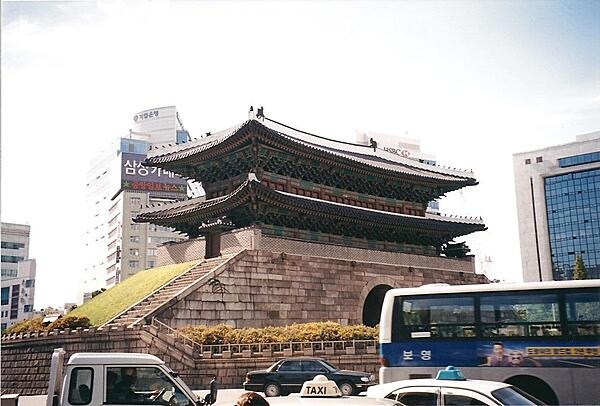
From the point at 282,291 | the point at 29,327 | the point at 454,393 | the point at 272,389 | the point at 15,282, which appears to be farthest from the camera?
the point at 15,282

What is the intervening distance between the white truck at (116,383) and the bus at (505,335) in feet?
23.5

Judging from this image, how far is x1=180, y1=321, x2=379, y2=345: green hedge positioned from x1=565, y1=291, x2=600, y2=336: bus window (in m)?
12.4

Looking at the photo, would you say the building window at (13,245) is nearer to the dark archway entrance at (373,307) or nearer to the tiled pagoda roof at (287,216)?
the tiled pagoda roof at (287,216)

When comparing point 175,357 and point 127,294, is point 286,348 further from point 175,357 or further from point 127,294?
point 127,294

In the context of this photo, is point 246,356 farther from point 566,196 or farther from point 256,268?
point 566,196

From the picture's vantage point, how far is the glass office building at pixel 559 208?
→ 60.8 meters

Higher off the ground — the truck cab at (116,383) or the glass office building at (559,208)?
the glass office building at (559,208)

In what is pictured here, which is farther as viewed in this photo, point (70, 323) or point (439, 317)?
point (70, 323)

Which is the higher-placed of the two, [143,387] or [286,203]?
[286,203]

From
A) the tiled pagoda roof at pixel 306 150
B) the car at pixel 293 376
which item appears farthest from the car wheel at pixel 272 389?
the tiled pagoda roof at pixel 306 150

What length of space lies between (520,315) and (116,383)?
9.51 m

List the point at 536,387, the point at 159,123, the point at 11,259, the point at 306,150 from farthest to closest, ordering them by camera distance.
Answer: the point at 159,123 → the point at 11,259 → the point at 306,150 → the point at 536,387

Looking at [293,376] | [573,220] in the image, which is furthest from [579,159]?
[293,376]

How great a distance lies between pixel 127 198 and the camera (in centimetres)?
8500
